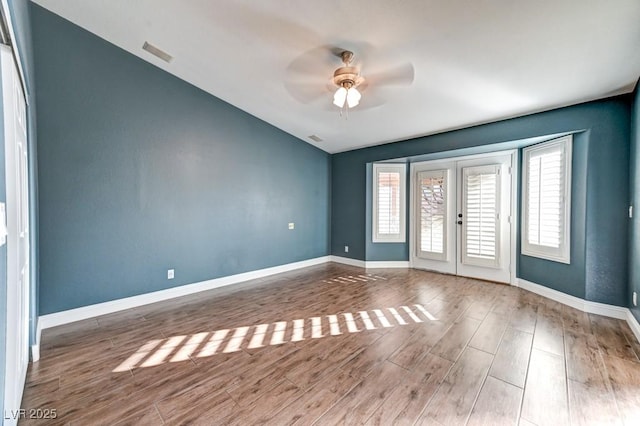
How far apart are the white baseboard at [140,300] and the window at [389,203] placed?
2183 millimetres

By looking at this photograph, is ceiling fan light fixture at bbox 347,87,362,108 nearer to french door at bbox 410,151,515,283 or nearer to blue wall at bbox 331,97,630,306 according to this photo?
blue wall at bbox 331,97,630,306

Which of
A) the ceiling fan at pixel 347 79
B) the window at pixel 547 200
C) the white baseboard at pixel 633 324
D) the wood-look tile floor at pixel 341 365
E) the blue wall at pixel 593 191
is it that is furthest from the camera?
the window at pixel 547 200

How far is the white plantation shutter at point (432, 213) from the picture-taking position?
16.6 ft

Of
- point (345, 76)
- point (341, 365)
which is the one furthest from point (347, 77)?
point (341, 365)

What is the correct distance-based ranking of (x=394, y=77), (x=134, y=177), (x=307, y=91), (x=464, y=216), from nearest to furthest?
(x=394, y=77), (x=134, y=177), (x=307, y=91), (x=464, y=216)

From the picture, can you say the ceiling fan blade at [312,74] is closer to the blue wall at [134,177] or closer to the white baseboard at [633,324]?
the blue wall at [134,177]

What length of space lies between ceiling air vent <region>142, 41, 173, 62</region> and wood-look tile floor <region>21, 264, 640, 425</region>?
3.22 m

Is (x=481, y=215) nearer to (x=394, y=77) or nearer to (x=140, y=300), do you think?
(x=394, y=77)

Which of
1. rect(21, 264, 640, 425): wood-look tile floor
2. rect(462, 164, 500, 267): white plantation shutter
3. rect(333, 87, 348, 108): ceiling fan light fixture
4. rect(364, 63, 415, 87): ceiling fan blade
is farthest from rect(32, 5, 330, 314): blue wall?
rect(462, 164, 500, 267): white plantation shutter

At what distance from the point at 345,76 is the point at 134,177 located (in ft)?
9.59

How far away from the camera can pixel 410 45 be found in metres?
2.58

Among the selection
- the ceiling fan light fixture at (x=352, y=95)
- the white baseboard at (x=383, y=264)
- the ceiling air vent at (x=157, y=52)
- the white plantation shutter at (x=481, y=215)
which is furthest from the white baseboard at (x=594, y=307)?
the ceiling air vent at (x=157, y=52)

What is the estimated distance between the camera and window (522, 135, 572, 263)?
3512 mm

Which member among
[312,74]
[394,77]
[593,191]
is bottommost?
[593,191]
